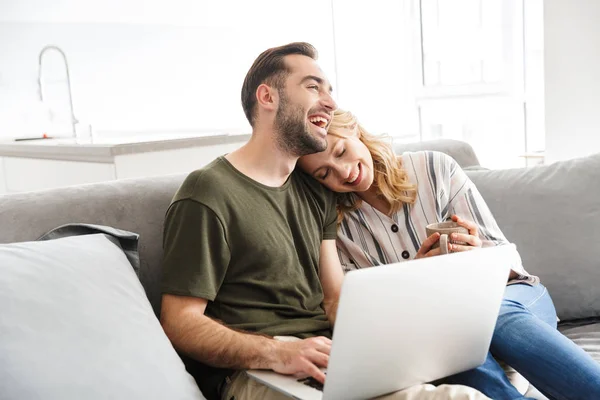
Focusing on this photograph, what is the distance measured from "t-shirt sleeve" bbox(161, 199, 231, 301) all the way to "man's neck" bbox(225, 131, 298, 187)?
0.59 feet

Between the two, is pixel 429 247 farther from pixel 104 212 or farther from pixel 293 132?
pixel 104 212

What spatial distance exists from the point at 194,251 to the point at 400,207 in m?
0.62

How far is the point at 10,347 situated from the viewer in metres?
0.99

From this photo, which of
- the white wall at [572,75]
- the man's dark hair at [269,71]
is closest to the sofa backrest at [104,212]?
the man's dark hair at [269,71]

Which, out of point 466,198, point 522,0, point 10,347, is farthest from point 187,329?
point 522,0

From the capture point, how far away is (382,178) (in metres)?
1.68

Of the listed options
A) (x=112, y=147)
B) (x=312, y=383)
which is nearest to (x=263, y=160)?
(x=312, y=383)

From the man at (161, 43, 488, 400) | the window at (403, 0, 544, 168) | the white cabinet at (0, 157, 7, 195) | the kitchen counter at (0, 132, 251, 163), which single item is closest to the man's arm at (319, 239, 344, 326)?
the man at (161, 43, 488, 400)

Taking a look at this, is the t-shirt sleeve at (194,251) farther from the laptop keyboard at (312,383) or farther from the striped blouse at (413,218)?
the striped blouse at (413,218)

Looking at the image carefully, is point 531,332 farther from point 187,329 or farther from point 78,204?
point 78,204

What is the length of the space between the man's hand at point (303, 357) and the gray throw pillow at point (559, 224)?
0.87 meters

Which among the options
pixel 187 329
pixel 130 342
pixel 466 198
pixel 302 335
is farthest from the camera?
pixel 466 198

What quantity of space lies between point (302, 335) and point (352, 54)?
4.10 meters

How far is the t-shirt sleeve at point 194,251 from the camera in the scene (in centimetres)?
131
